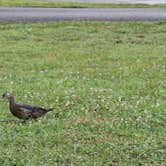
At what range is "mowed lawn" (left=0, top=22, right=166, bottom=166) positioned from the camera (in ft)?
28.8

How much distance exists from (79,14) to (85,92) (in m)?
13.3

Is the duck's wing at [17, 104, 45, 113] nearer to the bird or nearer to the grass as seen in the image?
the bird

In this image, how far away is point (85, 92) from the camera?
12359mm

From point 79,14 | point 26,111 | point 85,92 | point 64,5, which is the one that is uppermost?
point 26,111

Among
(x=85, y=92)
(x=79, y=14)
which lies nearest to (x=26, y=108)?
(x=85, y=92)

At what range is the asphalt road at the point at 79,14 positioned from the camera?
24188 mm

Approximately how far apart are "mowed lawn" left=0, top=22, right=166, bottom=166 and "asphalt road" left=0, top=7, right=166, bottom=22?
182 centimetres

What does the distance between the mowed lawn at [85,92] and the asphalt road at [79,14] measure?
1.82 meters

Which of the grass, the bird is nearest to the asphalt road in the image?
the grass

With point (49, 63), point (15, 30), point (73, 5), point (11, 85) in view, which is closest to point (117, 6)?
point (73, 5)

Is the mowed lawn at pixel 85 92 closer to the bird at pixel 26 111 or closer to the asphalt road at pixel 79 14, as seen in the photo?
the bird at pixel 26 111

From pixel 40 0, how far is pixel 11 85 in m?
18.8

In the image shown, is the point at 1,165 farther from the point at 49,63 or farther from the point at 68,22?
the point at 68,22

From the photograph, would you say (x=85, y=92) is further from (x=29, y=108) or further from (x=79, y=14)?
(x=79, y=14)
